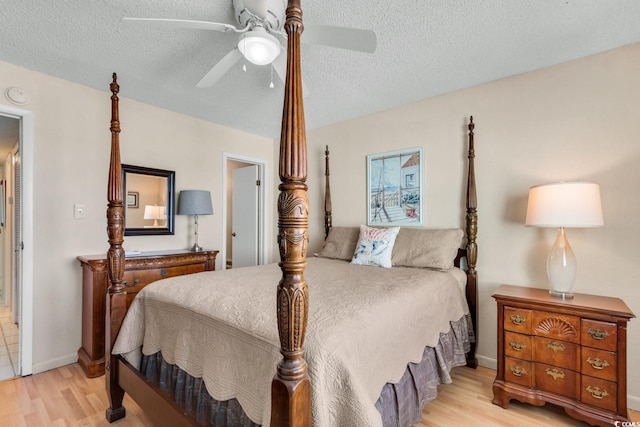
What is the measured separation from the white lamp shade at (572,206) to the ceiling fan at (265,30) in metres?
1.47

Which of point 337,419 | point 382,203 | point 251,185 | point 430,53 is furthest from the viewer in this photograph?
point 251,185

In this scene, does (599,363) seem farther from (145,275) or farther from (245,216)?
(245,216)

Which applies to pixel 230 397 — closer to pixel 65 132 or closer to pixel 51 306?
pixel 51 306

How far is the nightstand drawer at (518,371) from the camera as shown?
189cm

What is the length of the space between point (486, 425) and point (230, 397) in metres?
1.54

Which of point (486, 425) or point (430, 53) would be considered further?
point (430, 53)

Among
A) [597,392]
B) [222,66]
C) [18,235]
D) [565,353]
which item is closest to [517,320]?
[565,353]

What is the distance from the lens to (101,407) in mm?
1907

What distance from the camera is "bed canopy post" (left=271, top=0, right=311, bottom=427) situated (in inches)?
33.1

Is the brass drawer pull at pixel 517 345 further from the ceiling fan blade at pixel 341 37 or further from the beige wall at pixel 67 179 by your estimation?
the beige wall at pixel 67 179

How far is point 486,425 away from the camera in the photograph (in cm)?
175

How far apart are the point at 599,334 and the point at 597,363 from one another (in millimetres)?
167

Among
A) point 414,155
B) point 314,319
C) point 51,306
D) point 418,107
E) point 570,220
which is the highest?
point 418,107

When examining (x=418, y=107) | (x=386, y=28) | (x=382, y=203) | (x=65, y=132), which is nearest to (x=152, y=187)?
(x=65, y=132)
